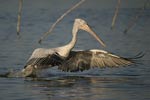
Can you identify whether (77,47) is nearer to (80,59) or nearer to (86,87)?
(80,59)

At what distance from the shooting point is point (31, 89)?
12.3 metres

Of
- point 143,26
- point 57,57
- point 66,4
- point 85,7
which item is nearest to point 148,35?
point 143,26

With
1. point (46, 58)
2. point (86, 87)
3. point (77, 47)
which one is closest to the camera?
point (86, 87)

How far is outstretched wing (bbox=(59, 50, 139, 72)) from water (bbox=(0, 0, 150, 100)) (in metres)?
0.24

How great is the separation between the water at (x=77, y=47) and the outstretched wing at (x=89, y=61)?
9.5 inches

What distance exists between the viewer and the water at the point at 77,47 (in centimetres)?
1177

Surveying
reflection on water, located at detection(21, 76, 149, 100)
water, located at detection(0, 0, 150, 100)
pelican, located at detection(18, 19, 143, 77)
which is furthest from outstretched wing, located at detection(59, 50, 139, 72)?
reflection on water, located at detection(21, 76, 149, 100)

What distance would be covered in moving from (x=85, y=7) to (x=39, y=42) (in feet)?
57.6

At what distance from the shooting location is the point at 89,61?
14.7 meters

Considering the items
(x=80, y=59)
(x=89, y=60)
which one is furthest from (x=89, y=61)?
(x=80, y=59)

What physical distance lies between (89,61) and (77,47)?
15.5ft

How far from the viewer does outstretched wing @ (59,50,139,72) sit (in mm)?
14469

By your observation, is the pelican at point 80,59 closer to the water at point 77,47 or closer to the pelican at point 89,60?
the pelican at point 89,60

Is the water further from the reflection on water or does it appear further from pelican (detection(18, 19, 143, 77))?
pelican (detection(18, 19, 143, 77))
